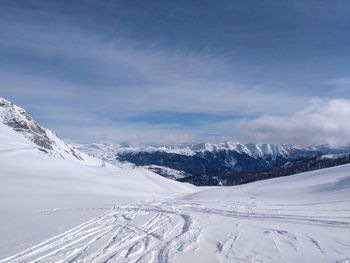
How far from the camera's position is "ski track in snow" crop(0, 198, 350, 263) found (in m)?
12.0

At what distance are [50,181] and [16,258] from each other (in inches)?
1450

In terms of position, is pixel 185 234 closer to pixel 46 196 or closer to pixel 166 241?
pixel 166 241

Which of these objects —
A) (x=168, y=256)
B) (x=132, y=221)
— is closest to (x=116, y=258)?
(x=168, y=256)

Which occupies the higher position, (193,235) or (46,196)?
(46,196)

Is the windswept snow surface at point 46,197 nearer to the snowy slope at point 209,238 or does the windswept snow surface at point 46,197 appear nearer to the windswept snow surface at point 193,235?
the windswept snow surface at point 193,235

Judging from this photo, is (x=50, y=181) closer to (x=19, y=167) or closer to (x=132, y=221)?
(x=19, y=167)

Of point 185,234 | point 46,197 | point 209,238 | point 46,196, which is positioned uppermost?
point 46,196

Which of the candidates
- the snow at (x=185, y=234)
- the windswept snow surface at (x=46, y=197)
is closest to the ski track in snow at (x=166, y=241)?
the snow at (x=185, y=234)

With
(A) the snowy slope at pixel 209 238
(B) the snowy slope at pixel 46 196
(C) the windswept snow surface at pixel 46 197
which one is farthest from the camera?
(B) the snowy slope at pixel 46 196

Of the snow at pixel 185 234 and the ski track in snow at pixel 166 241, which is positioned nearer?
the ski track in snow at pixel 166 241

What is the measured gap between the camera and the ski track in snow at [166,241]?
1202cm

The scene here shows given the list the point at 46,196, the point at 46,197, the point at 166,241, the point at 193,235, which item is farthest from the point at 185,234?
A: the point at 46,196

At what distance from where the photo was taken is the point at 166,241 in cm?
1426

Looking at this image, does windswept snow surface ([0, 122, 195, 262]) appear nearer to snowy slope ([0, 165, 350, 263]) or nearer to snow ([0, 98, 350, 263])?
snow ([0, 98, 350, 263])
